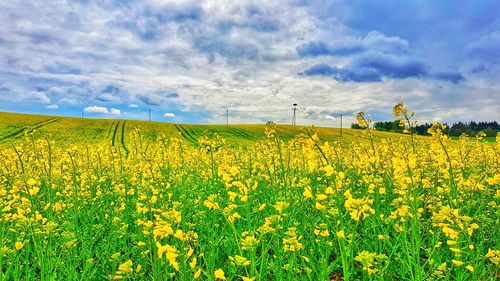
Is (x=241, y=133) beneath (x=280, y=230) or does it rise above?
above

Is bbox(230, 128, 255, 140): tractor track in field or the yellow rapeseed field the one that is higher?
bbox(230, 128, 255, 140): tractor track in field

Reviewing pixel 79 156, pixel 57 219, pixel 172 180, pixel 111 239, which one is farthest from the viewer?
pixel 79 156

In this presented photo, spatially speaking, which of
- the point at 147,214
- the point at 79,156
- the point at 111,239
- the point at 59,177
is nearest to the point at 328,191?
the point at 111,239

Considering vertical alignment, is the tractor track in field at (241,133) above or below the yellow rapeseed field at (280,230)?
above

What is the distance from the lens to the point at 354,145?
12.2 meters

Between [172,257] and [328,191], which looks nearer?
[172,257]

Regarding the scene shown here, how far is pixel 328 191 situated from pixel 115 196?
6.37 m

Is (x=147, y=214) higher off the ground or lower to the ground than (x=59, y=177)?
lower

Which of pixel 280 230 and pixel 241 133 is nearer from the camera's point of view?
pixel 280 230

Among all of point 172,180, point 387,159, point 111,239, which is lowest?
point 111,239

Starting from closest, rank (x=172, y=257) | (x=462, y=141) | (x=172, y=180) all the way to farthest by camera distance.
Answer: (x=172, y=257)
(x=172, y=180)
(x=462, y=141)

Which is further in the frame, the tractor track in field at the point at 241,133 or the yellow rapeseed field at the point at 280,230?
the tractor track in field at the point at 241,133

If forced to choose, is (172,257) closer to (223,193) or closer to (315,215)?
(315,215)

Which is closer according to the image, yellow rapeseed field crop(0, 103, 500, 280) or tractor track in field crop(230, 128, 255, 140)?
yellow rapeseed field crop(0, 103, 500, 280)
